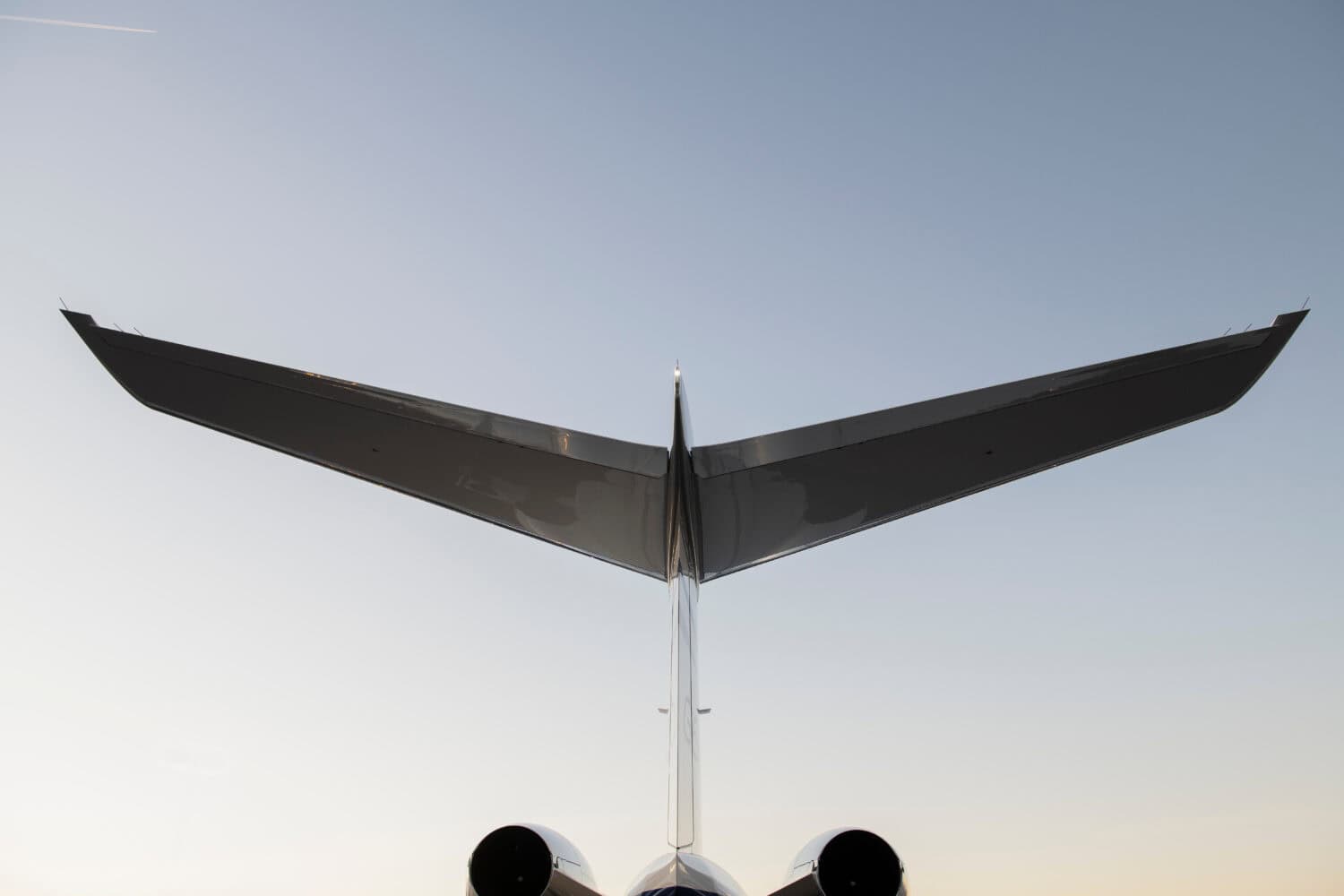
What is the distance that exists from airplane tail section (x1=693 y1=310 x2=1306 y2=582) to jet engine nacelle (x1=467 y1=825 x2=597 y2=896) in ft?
7.61

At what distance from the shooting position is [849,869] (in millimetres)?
4012

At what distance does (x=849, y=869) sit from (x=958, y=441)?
2620mm

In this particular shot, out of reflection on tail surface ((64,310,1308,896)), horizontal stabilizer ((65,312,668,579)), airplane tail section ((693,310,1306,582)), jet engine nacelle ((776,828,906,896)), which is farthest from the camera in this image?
airplane tail section ((693,310,1306,582))

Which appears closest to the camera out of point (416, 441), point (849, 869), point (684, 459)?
point (849, 869)

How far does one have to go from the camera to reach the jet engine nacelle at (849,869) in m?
3.95

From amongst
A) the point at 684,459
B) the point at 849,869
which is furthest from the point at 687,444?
the point at 849,869

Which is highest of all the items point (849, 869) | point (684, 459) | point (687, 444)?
point (687, 444)

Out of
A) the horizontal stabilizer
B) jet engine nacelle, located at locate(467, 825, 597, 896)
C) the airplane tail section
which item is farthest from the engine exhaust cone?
the airplane tail section

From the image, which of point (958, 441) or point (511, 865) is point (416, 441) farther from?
point (958, 441)

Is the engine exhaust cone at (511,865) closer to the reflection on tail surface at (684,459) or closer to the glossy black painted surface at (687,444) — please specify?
the reflection on tail surface at (684,459)

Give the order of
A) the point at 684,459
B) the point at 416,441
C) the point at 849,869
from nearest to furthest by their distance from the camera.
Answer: the point at 849,869
the point at 416,441
the point at 684,459

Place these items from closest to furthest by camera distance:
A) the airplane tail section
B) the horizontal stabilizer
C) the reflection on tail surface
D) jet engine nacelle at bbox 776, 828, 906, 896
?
1. jet engine nacelle at bbox 776, 828, 906, 896
2. the reflection on tail surface
3. the horizontal stabilizer
4. the airplane tail section

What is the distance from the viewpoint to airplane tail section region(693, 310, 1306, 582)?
4.67m

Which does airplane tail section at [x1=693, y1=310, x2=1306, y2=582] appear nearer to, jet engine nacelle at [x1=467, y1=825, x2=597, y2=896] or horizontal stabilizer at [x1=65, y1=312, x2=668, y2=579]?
horizontal stabilizer at [x1=65, y1=312, x2=668, y2=579]
